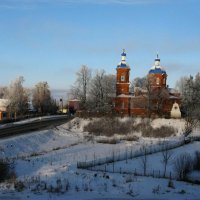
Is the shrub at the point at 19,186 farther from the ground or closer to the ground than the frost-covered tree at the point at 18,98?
closer to the ground

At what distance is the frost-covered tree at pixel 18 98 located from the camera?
82.1m

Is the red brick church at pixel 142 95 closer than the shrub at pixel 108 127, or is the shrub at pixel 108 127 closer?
the shrub at pixel 108 127

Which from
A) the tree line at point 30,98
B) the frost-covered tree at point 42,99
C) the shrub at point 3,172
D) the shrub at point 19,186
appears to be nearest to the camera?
the shrub at point 19,186

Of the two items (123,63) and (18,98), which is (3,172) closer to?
(123,63)

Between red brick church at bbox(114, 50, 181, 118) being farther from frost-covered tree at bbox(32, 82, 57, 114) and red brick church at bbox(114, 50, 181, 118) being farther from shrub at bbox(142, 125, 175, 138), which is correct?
frost-covered tree at bbox(32, 82, 57, 114)

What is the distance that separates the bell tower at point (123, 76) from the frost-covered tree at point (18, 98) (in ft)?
67.2

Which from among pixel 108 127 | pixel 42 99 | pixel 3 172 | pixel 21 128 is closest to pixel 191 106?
pixel 108 127

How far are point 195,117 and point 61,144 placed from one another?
24420 mm

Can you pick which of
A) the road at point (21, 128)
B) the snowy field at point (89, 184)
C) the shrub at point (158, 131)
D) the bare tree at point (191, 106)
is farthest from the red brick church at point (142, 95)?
the snowy field at point (89, 184)

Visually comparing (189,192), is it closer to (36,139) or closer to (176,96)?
(36,139)

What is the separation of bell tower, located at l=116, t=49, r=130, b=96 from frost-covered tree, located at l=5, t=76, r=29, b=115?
67.2 ft

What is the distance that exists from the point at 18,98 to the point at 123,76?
80.8ft

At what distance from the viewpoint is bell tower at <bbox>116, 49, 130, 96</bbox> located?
79562 mm

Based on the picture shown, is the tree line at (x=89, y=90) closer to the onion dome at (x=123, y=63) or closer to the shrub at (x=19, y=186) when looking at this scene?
the onion dome at (x=123, y=63)
